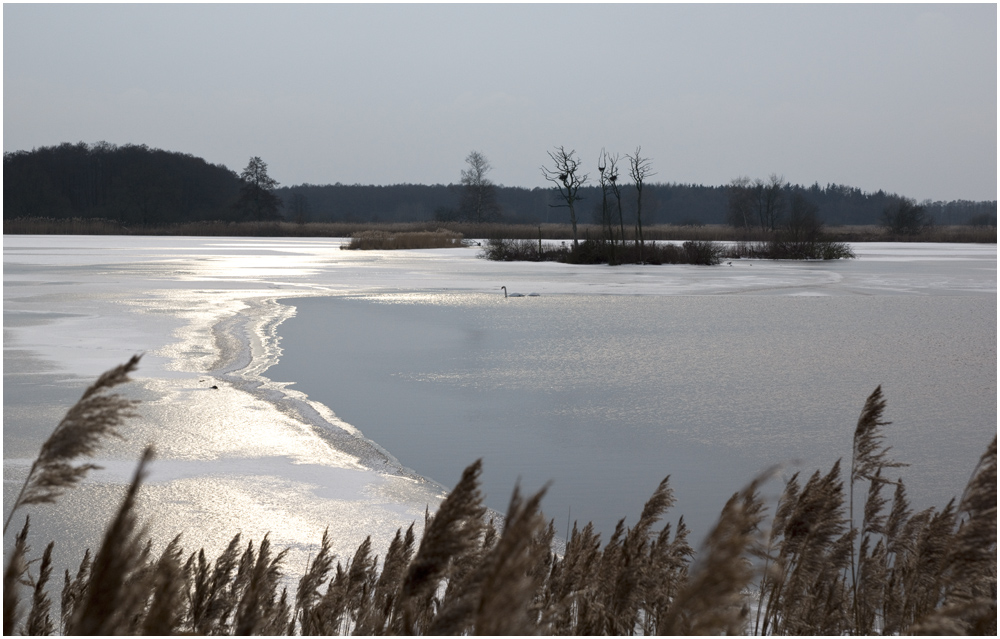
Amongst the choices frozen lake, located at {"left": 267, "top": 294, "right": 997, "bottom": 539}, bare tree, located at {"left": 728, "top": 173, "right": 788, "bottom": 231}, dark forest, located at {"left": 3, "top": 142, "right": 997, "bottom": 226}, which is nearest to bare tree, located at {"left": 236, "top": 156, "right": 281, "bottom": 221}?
dark forest, located at {"left": 3, "top": 142, "right": 997, "bottom": 226}

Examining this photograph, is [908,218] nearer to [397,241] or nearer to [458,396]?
[397,241]

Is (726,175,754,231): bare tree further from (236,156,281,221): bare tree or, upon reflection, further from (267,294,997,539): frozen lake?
(267,294,997,539): frozen lake

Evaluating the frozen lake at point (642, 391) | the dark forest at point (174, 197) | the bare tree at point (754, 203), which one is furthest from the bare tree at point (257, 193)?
the frozen lake at point (642, 391)

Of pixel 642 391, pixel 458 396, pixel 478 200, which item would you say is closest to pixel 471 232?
pixel 478 200

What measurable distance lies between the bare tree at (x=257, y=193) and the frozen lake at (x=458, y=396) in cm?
8625

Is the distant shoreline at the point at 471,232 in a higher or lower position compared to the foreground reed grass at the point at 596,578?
higher

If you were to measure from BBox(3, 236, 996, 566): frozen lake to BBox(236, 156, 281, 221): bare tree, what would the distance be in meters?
86.2

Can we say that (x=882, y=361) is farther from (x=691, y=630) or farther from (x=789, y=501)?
(x=691, y=630)

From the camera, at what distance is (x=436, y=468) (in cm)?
636

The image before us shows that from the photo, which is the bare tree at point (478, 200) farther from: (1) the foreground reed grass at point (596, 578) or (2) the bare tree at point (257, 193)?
(1) the foreground reed grass at point (596, 578)

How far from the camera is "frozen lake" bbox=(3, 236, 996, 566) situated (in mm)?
5562

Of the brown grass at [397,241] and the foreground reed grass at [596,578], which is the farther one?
the brown grass at [397,241]

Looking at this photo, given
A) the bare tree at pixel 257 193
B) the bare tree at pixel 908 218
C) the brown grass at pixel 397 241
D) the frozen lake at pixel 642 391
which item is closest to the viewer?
the frozen lake at pixel 642 391

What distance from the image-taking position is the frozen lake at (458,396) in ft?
18.2
